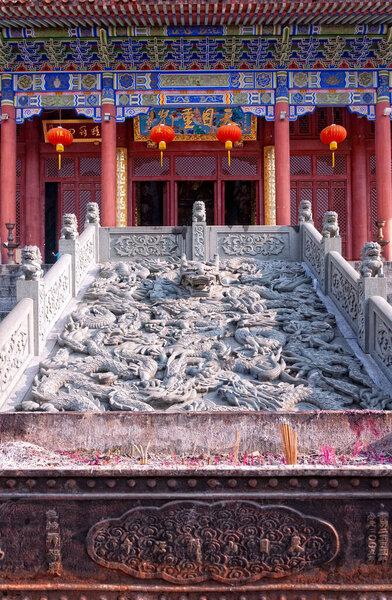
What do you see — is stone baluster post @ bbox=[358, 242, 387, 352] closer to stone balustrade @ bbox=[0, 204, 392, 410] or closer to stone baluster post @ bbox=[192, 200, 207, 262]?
stone balustrade @ bbox=[0, 204, 392, 410]

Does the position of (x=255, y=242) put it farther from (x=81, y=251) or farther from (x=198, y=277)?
(x=81, y=251)

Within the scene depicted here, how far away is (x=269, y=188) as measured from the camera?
13391 millimetres

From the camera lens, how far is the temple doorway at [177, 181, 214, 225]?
16.0 meters

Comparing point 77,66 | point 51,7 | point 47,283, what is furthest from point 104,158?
point 47,283

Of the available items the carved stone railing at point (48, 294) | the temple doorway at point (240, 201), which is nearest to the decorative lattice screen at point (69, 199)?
the temple doorway at point (240, 201)

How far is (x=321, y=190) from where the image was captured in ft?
45.1

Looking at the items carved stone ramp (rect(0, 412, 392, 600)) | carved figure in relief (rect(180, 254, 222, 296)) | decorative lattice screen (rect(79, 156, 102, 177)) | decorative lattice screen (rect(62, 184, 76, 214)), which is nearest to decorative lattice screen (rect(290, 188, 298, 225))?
decorative lattice screen (rect(79, 156, 102, 177))

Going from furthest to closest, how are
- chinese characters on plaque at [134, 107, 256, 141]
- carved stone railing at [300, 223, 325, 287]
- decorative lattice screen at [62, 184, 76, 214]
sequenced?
decorative lattice screen at [62, 184, 76, 214] → chinese characters on plaque at [134, 107, 256, 141] → carved stone railing at [300, 223, 325, 287]

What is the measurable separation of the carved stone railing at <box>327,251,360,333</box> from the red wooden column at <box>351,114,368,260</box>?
6.13 meters

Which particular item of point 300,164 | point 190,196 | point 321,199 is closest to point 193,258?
point 321,199

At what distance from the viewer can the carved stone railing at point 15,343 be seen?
5.41 m

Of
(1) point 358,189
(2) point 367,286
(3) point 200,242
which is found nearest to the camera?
(2) point 367,286

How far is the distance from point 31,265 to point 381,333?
3.64m

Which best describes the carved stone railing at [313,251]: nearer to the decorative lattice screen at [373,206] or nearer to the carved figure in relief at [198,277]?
the carved figure in relief at [198,277]
